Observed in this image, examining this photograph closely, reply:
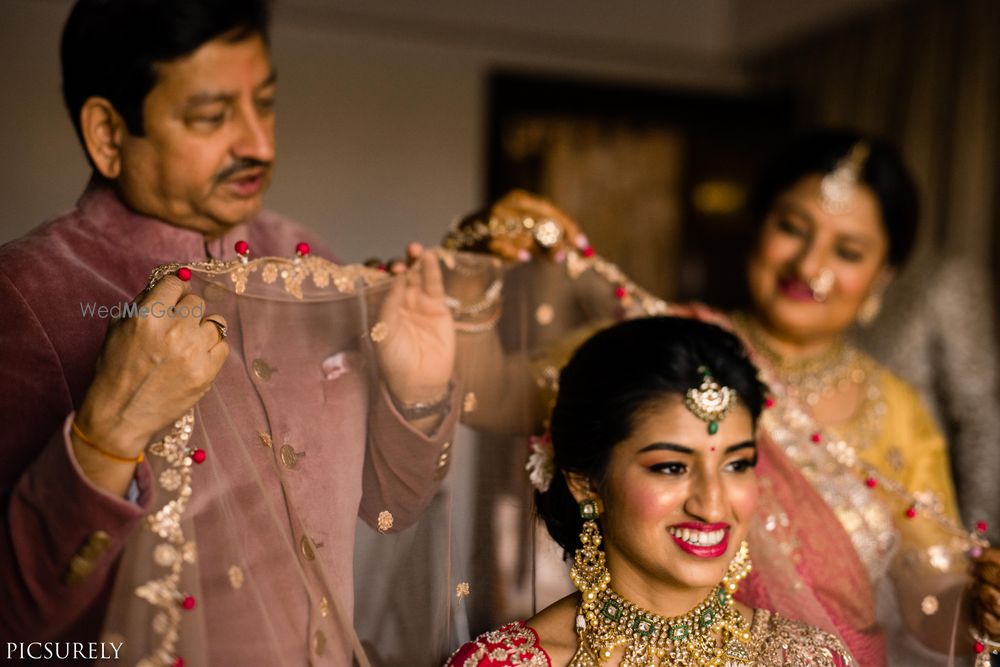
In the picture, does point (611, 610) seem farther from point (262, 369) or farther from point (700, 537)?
point (262, 369)

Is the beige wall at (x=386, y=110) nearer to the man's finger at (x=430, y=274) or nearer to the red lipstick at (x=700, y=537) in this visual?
the man's finger at (x=430, y=274)

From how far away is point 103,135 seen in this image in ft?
5.04

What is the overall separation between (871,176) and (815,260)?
275 mm

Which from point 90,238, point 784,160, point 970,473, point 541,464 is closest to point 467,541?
point 541,464

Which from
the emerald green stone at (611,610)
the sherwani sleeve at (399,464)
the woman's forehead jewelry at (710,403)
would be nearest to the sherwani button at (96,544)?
the sherwani sleeve at (399,464)

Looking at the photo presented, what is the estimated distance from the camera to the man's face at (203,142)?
1.51 m

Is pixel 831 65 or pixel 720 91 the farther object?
pixel 720 91

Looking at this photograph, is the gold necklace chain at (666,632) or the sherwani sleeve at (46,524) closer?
the sherwani sleeve at (46,524)

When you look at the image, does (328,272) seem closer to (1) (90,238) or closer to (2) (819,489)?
(1) (90,238)

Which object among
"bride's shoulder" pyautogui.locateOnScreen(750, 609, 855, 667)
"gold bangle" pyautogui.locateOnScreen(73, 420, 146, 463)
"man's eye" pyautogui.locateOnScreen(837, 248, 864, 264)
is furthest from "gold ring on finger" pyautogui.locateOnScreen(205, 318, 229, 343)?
"man's eye" pyautogui.locateOnScreen(837, 248, 864, 264)

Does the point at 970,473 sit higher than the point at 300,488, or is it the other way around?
the point at 300,488

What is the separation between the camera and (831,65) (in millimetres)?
4391

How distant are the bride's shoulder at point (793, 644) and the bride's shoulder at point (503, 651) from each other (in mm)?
339

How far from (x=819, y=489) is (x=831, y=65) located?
3.07m
